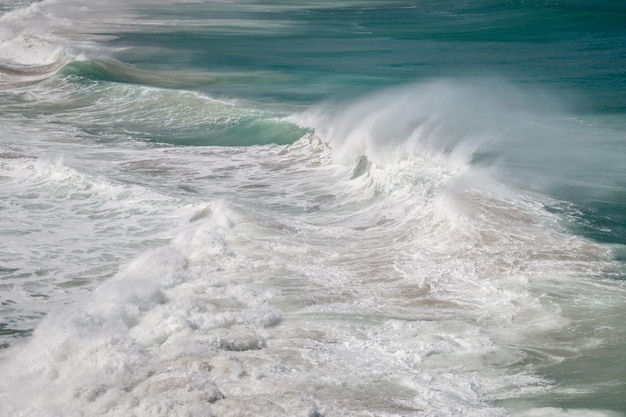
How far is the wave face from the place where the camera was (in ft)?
32.0

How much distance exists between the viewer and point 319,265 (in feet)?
44.0

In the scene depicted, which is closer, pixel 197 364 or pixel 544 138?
pixel 197 364

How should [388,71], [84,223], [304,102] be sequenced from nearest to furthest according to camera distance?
[84,223], [304,102], [388,71]

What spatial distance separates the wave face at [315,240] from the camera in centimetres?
974

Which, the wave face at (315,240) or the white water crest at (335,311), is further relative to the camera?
the wave face at (315,240)

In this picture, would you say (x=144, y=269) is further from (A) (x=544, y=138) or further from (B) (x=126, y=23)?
(B) (x=126, y=23)

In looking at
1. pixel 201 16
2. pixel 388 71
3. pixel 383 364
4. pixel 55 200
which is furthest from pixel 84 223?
pixel 201 16

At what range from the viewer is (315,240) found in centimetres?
1481

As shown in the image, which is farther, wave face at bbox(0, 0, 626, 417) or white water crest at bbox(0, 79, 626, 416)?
wave face at bbox(0, 0, 626, 417)

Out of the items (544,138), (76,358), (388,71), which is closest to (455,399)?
(76,358)

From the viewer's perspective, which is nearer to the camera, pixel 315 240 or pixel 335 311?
pixel 335 311

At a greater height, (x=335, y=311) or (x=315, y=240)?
(x=335, y=311)

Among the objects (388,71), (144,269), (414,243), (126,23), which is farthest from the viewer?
(126,23)

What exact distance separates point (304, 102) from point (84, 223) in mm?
11628
